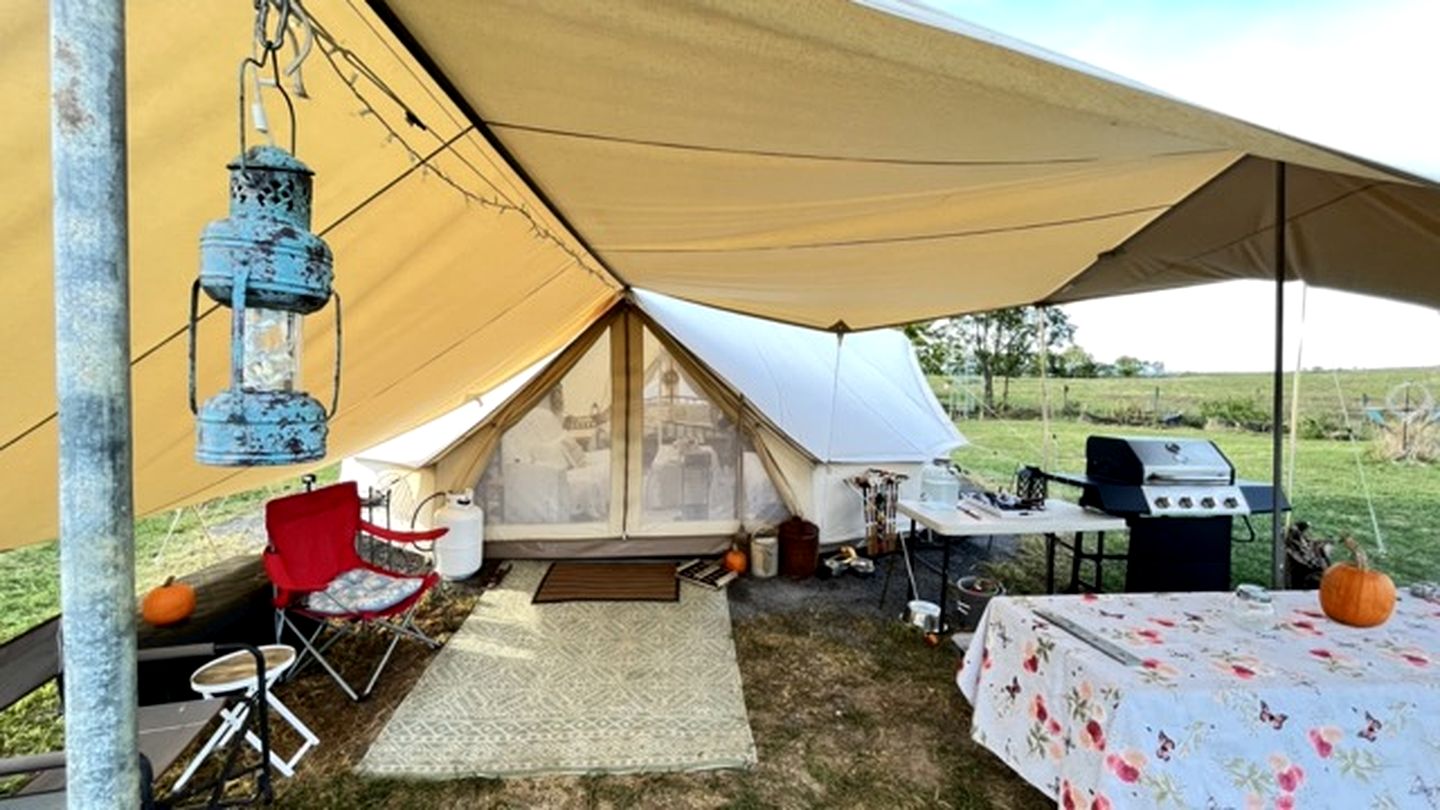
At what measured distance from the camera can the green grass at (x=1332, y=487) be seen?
189 inches

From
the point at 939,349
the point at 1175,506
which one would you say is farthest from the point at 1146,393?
the point at 1175,506

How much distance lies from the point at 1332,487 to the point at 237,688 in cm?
1059

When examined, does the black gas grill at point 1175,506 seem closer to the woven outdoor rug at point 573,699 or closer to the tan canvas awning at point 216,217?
the woven outdoor rug at point 573,699

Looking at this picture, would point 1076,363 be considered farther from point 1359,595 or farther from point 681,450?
point 1359,595

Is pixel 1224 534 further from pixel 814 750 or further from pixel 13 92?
pixel 13 92

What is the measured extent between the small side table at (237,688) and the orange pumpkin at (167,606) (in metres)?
0.57

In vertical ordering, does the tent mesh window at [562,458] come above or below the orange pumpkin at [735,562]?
above

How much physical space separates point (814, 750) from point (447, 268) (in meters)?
Result: 2.41

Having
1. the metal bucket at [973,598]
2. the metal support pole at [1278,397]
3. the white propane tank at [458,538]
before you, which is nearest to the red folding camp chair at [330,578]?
the white propane tank at [458,538]

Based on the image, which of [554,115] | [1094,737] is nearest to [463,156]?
[554,115]

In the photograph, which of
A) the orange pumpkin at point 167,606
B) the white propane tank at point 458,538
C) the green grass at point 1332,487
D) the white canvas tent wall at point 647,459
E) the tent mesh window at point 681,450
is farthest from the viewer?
the green grass at point 1332,487

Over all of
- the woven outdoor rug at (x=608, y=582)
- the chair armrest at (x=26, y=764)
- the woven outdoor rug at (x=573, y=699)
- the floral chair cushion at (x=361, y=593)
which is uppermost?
the chair armrest at (x=26, y=764)

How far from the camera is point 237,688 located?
2.12 metres

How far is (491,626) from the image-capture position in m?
3.47
